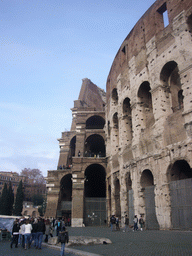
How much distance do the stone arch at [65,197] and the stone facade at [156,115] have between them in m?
7.95

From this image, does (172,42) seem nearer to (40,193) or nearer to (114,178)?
(114,178)

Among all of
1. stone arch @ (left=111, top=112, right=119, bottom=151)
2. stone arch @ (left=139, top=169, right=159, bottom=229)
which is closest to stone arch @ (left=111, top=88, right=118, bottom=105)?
stone arch @ (left=111, top=112, right=119, bottom=151)

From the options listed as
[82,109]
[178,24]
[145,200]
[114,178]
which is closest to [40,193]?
[82,109]

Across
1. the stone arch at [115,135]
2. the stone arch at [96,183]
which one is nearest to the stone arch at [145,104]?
the stone arch at [115,135]

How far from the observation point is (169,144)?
13109 millimetres

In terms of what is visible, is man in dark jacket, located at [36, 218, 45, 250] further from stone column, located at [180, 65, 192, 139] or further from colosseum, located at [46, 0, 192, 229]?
stone column, located at [180, 65, 192, 139]

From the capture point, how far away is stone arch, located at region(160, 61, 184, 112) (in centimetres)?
1464

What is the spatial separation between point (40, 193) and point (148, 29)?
226 ft

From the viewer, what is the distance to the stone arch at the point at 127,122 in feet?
61.9

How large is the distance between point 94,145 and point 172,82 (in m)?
19.0

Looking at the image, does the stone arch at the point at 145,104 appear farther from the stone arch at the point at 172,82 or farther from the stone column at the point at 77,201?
the stone column at the point at 77,201

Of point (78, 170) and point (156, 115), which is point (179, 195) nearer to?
point (156, 115)

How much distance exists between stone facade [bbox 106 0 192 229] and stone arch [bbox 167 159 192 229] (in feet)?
0.16

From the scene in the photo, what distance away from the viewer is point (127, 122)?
1927 centimetres
